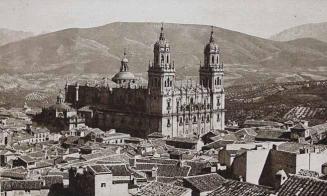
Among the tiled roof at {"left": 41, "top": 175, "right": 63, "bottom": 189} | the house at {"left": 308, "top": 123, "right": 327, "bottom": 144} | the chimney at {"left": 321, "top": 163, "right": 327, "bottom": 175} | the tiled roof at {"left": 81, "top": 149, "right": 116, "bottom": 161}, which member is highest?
the chimney at {"left": 321, "top": 163, "right": 327, "bottom": 175}

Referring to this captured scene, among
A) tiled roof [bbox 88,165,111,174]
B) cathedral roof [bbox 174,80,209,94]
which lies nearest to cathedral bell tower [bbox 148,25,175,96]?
cathedral roof [bbox 174,80,209,94]

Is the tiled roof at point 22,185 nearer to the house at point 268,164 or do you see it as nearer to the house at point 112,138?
the house at point 268,164

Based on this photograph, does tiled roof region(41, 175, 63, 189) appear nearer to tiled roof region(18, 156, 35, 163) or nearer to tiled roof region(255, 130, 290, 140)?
tiled roof region(18, 156, 35, 163)

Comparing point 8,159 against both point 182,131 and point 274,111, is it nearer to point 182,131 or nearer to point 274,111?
point 182,131

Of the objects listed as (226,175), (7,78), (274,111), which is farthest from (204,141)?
(7,78)

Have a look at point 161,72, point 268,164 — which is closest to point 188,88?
point 161,72

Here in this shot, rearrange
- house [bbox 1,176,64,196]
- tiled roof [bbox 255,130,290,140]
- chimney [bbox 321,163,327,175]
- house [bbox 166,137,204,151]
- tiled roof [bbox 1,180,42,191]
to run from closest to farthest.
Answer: chimney [bbox 321,163,327,175] < house [bbox 1,176,64,196] < tiled roof [bbox 1,180,42,191] < tiled roof [bbox 255,130,290,140] < house [bbox 166,137,204,151]

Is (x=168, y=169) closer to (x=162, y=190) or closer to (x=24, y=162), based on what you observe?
(x=162, y=190)
